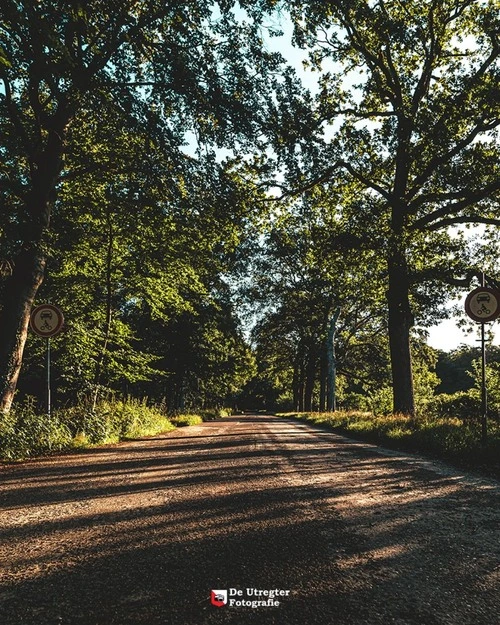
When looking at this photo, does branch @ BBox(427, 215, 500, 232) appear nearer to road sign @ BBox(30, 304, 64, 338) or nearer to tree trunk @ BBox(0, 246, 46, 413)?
road sign @ BBox(30, 304, 64, 338)

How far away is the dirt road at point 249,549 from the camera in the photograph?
180cm

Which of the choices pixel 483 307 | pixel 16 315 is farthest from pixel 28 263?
pixel 483 307

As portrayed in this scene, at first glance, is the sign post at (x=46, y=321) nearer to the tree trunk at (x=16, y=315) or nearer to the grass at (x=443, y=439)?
the tree trunk at (x=16, y=315)

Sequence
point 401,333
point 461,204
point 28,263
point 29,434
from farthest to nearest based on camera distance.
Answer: point 401,333, point 461,204, point 28,263, point 29,434

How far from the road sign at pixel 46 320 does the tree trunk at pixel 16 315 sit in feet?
0.48

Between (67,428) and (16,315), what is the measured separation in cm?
250

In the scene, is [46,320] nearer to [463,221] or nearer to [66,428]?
[66,428]

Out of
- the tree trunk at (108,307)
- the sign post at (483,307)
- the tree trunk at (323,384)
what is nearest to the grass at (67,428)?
the tree trunk at (108,307)

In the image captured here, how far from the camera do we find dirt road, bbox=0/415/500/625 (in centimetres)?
180

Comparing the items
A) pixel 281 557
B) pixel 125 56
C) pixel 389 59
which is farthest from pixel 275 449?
pixel 389 59

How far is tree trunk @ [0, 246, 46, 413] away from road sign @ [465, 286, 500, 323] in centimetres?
878

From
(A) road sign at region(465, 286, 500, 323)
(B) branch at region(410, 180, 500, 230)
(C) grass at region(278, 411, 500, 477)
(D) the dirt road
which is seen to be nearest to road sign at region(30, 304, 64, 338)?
(D) the dirt road

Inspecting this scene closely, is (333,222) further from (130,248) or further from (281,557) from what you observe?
(281,557)

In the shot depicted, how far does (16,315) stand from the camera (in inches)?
312
